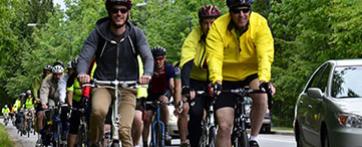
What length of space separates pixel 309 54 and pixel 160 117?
27.5 metres

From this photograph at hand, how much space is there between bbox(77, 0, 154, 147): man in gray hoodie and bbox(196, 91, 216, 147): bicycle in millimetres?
812

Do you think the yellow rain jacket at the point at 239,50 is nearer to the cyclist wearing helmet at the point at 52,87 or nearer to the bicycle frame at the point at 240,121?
the bicycle frame at the point at 240,121

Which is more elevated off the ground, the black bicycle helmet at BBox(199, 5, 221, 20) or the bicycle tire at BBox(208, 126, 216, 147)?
the black bicycle helmet at BBox(199, 5, 221, 20)

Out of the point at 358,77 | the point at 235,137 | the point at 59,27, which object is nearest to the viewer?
the point at 235,137

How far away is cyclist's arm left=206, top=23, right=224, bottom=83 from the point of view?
761cm

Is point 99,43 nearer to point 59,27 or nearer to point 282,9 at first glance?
point 282,9

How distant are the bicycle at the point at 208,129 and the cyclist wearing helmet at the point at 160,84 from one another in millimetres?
2797

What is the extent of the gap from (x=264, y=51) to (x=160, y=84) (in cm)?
504

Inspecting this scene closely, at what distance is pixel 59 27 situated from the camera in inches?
2522

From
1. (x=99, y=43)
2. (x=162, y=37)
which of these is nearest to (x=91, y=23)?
(x=162, y=37)

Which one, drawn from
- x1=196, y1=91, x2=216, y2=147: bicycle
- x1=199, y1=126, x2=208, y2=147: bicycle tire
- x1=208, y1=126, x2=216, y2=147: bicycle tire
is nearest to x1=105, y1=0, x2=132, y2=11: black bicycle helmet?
x1=196, y1=91, x2=216, y2=147: bicycle

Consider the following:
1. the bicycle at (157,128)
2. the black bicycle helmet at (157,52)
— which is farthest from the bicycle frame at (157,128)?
the black bicycle helmet at (157,52)

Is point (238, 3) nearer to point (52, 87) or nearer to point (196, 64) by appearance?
point (196, 64)

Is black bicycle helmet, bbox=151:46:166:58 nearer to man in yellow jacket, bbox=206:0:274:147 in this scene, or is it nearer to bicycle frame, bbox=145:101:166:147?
bicycle frame, bbox=145:101:166:147
